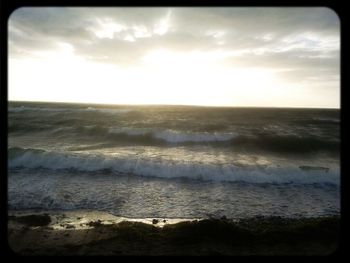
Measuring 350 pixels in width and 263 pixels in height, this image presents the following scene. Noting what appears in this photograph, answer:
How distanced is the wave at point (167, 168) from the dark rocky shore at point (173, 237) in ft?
12.0

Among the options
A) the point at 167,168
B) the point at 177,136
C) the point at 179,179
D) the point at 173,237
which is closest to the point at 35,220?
the point at 173,237

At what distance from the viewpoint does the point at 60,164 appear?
9727 millimetres

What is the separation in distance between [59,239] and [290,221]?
3804mm

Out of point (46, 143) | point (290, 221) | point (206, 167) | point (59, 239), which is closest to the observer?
point (59, 239)

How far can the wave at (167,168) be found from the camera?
889cm

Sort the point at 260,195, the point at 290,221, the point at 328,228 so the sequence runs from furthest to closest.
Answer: the point at 260,195 < the point at 290,221 < the point at 328,228

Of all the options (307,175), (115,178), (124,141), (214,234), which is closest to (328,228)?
(214,234)

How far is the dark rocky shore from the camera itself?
12.9ft

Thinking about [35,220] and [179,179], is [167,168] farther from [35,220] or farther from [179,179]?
[35,220]

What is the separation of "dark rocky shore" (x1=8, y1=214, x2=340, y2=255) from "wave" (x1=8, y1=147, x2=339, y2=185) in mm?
3646

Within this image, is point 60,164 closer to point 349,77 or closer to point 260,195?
point 260,195

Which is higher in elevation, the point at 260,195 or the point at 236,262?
the point at 236,262
